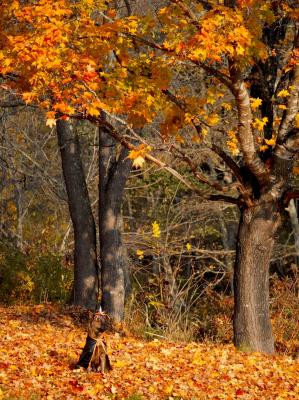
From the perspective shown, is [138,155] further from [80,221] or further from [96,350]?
[80,221]

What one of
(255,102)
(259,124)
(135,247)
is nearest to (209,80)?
(255,102)

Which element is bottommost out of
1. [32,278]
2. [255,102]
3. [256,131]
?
[32,278]

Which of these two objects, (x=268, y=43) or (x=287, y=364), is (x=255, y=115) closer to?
(x=268, y=43)

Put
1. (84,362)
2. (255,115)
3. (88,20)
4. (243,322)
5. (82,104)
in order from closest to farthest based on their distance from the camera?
(84,362) < (82,104) < (88,20) < (243,322) < (255,115)

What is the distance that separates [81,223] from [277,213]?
451 cm

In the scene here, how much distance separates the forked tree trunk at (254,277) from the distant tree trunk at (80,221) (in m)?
3.78

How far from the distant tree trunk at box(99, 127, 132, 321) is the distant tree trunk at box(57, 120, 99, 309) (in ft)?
0.88

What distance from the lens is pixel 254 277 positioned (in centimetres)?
1173

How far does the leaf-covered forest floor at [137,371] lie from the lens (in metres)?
8.53

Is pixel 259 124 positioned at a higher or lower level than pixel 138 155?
higher

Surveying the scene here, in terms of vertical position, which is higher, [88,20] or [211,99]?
[88,20]

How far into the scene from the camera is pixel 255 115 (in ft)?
47.2

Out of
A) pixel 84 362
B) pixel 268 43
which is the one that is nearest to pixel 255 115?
pixel 268 43

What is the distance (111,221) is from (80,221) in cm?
64
